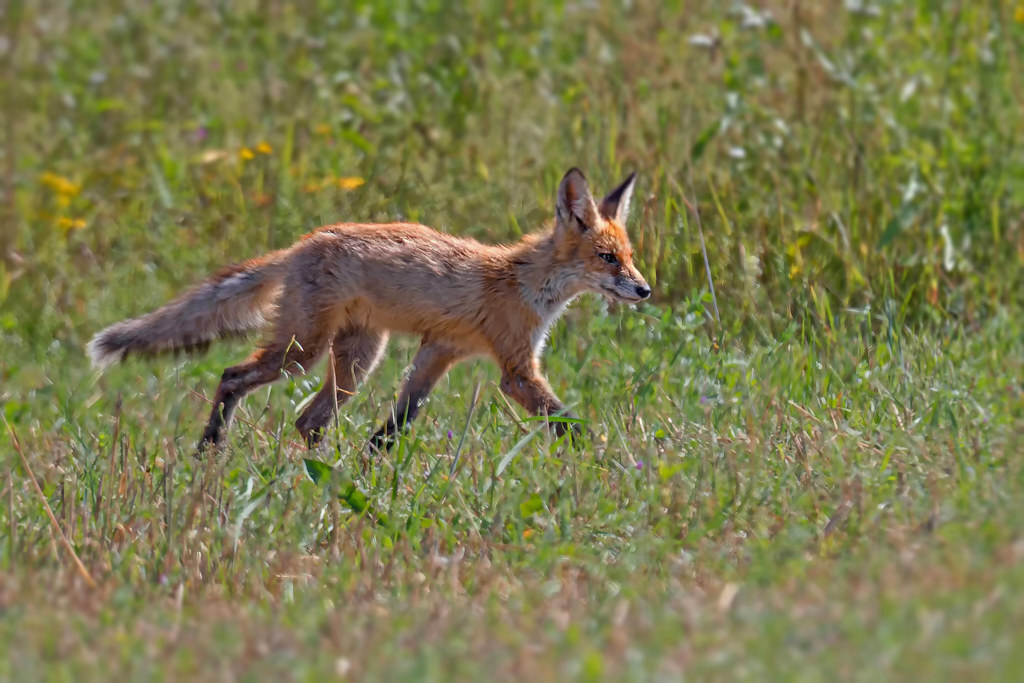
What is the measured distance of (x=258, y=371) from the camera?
253 inches

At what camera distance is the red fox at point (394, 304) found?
6418mm

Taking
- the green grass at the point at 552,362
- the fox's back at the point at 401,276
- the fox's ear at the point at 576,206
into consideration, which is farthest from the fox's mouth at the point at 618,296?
the fox's back at the point at 401,276

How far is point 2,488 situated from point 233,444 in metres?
0.94

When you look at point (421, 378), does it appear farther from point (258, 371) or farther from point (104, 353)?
point (104, 353)

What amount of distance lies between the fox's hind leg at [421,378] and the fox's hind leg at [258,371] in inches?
17.4

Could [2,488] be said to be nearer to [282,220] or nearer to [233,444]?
[233,444]

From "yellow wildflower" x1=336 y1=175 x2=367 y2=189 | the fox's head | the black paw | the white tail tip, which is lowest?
the black paw

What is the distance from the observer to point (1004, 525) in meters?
3.76

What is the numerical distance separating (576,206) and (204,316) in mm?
1811

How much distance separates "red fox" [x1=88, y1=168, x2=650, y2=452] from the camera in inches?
253

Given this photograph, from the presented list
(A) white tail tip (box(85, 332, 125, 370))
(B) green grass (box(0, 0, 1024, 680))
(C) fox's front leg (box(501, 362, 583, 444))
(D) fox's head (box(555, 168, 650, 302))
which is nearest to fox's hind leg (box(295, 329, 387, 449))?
(B) green grass (box(0, 0, 1024, 680))

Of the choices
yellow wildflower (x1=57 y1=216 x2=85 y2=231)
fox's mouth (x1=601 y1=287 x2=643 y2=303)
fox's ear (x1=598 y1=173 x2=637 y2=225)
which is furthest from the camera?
yellow wildflower (x1=57 y1=216 x2=85 y2=231)

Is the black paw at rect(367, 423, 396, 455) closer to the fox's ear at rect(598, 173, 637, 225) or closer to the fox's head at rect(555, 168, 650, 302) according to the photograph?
the fox's head at rect(555, 168, 650, 302)

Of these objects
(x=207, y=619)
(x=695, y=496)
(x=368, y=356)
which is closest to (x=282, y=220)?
(x=368, y=356)
